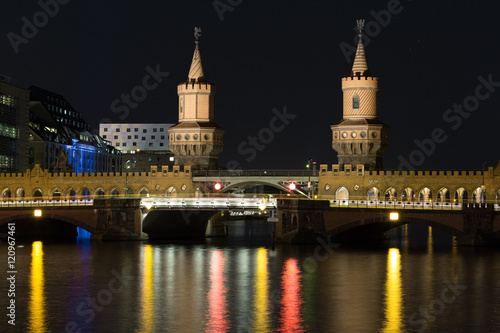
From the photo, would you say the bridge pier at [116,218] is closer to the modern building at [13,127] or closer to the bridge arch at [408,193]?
the bridge arch at [408,193]

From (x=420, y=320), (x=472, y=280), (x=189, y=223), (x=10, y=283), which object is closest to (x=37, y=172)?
(x=189, y=223)

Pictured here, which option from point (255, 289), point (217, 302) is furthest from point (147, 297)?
point (255, 289)

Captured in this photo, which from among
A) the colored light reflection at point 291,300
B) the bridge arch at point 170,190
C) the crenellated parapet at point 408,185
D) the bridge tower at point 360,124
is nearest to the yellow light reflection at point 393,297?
the colored light reflection at point 291,300

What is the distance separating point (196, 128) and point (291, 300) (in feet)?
237

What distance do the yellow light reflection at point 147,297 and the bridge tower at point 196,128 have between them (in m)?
42.6

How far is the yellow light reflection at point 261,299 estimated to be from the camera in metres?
52.1

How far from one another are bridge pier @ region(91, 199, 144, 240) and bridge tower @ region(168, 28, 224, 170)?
2537cm

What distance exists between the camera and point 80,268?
7881 centimetres

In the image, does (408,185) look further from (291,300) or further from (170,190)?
(291,300)

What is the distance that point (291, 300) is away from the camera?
200 ft

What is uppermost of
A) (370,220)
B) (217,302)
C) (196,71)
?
(196,71)

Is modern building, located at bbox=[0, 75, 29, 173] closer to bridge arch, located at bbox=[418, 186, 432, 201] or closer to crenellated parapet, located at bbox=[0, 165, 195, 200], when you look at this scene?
crenellated parapet, located at bbox=[0, 165, 195, 200]

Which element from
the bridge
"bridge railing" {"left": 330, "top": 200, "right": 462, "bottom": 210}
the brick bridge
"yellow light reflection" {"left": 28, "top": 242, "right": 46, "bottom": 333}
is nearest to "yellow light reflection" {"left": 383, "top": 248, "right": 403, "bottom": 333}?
the brick bridge

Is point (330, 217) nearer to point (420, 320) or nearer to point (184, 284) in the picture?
point (184, 284)
